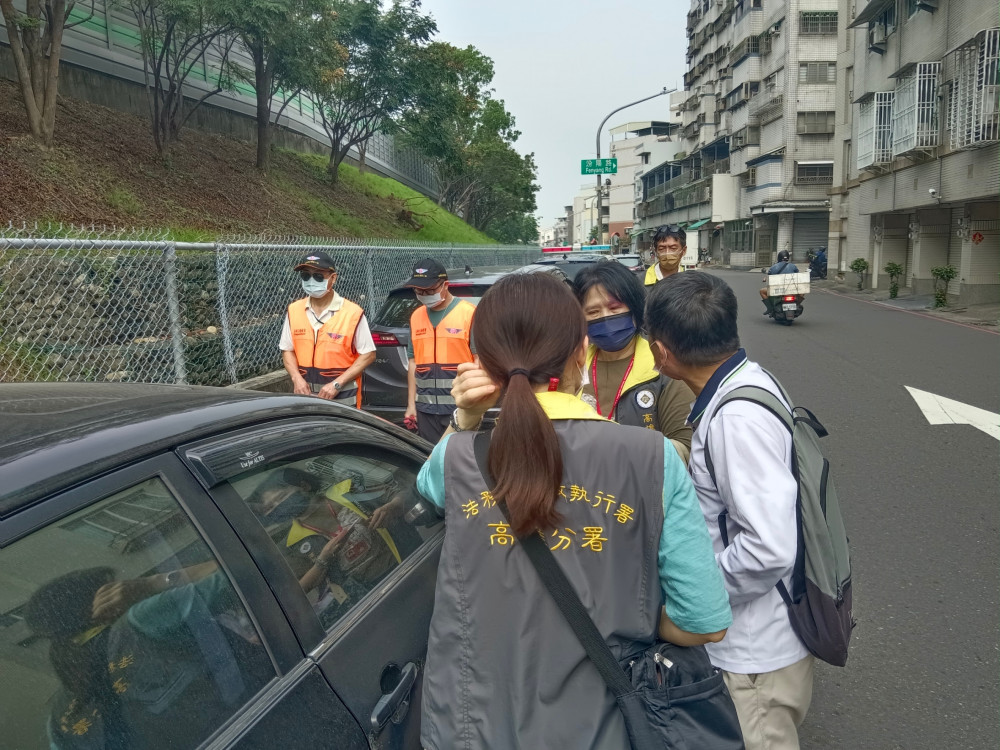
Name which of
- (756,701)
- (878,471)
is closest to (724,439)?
(756,701)

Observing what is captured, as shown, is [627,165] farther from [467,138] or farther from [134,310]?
[134,310]

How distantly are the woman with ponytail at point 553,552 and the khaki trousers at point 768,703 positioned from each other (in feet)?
1.54

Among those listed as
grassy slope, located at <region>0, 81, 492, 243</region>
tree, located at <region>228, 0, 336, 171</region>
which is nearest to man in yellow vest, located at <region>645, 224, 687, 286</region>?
grassy slope, located at <region>0, 81, 492, 243</region>

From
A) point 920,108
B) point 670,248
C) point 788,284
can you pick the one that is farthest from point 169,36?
point 920,108

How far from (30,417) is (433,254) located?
11.3 m

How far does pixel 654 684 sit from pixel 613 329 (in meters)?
1.83

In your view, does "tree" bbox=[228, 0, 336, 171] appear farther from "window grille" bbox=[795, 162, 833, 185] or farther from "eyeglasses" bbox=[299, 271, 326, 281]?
"window grille" bbox=[795, 162, 833, 185]

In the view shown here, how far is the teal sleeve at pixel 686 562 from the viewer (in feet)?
4.85

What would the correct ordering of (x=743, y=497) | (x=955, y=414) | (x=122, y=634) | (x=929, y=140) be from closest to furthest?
(x=122, y=634), (x=743, y=497), (x=955, y=414), (x=929, y=140)

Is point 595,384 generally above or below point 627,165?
below

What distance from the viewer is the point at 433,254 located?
12.6m

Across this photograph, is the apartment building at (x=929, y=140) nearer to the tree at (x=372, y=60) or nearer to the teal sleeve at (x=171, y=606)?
the tree at (x=372, y=60)

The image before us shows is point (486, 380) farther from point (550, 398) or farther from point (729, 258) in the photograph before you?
point (729, 258)

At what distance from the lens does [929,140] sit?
19.7m
